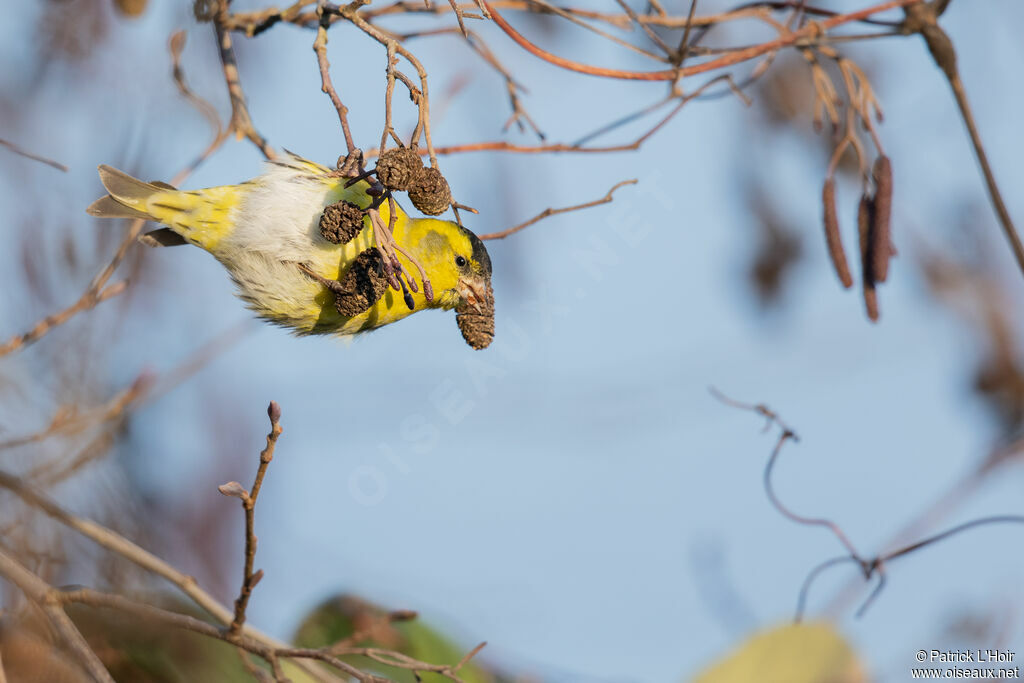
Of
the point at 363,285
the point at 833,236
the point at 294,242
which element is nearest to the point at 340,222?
the point at 363,285

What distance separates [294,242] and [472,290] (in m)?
0.48

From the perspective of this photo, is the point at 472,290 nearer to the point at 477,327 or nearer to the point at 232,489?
the point at 477,327

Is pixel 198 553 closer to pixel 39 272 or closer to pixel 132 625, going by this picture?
pixel 132 625

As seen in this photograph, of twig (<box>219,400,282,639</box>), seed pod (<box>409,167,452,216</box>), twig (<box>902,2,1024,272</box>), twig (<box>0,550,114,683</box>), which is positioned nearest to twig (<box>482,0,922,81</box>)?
twig (<box>902,2,1024,272</box>)

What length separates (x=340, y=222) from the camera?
6.19 feet

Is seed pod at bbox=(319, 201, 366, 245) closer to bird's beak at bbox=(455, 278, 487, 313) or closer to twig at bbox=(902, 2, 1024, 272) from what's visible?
bird's beak at bbox=(455, 278, 487, 313)

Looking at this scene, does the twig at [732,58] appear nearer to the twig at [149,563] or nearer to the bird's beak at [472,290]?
the bird's beak at [472,290]

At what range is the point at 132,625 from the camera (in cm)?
195

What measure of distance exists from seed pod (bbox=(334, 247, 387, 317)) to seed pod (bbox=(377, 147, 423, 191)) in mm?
426

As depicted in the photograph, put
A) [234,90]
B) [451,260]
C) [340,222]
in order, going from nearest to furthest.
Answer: [340,222] < [234,90] < [451,260]

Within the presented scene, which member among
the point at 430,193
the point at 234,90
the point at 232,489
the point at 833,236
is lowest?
the point at 232,489

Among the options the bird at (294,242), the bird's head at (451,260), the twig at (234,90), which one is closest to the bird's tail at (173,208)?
the bird at (294,242)

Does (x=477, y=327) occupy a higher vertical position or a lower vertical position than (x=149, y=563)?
higher

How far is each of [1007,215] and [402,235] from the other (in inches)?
60.4
